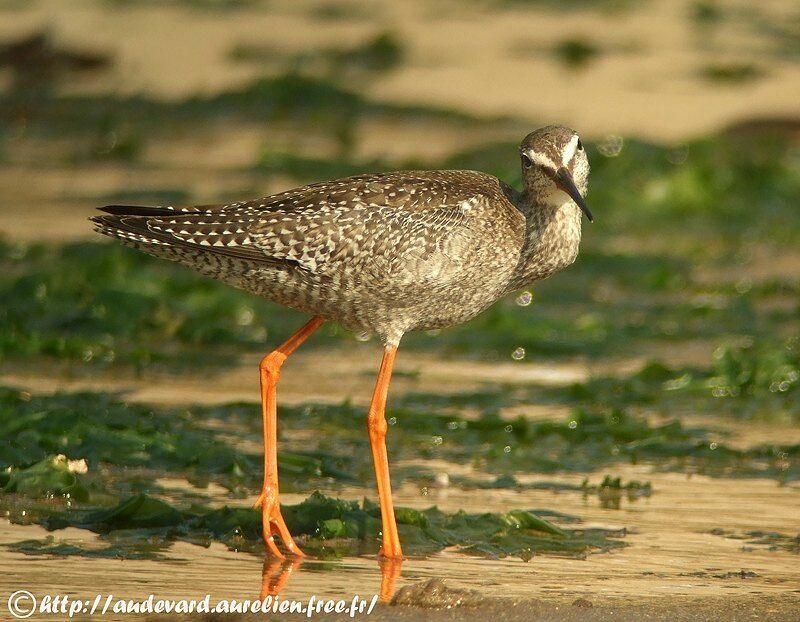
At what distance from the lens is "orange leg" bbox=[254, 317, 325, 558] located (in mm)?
7219

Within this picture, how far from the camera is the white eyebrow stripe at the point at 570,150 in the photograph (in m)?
7.91

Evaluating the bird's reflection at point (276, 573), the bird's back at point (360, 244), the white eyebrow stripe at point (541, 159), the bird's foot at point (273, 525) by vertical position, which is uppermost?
the white eyebrow stripe at point (541, 159)

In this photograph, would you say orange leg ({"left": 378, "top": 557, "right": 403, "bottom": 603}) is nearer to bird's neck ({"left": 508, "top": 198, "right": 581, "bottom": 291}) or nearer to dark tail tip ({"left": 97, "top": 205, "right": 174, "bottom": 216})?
bird's neck ({"left": 508, "top": 198, "right": 581, "bottom": 291})

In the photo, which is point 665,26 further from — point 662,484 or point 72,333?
point 662,484

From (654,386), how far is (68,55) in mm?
12831

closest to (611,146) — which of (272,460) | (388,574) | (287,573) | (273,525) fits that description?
(272,460)

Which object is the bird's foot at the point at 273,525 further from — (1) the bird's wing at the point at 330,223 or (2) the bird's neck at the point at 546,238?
(2) the bird's neck at the point at 546,238

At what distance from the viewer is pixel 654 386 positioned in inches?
415

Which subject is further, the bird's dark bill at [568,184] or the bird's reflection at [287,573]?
the bird's dark bill at [568,184]

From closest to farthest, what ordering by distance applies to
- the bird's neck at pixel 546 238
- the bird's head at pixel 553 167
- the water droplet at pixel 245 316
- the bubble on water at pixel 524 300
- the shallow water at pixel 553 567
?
the shallow water at pixel 553 567 < the bird's head at pixel 553 167 < the bird's neck at pixel 546 238 < the water droplet at pixel 245 316 < the bubble on water at pixel 524 300

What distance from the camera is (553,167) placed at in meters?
7.89

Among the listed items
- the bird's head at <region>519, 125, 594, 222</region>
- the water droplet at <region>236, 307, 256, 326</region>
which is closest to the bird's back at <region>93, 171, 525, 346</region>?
the bird's head at <region>519, 125, 594, 222</region>

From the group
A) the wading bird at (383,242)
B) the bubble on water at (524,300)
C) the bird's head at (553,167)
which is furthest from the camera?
the bubble on water at (524,300)

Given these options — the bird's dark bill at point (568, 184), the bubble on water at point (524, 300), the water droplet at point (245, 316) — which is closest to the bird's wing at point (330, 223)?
the bird's dark bill at point (568, 184)
